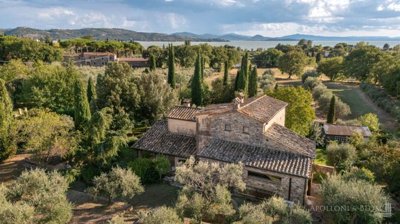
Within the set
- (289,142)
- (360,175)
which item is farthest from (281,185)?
(360,175)

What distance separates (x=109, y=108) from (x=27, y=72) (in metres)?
29.4

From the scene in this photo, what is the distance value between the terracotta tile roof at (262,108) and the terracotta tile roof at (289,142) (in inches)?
47.4

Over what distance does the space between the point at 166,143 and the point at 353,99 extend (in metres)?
49.3

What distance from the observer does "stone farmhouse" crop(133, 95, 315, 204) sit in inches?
788

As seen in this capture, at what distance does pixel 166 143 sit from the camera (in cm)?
2566

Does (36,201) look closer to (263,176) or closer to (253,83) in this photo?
(263,176)

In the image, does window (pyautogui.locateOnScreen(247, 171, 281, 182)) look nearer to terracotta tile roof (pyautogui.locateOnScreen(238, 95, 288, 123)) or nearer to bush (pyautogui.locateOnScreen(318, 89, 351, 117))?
terracotta tile roof (pyautogui.locateOnScreen(238, 95, 288, 123))

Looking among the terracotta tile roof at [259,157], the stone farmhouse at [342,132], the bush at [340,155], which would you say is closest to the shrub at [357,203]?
the terracotta tile roof at [259,157]

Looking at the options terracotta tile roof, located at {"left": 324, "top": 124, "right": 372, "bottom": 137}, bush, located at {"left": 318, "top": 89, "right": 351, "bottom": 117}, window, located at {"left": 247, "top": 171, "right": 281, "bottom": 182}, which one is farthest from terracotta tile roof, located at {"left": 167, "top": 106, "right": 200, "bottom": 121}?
bush, located at {"left": 318, "top": 89, "right": 351, "bottom": 117}

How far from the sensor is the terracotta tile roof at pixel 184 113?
85.8 ft

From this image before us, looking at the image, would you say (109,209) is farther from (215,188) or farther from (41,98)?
(41,98)

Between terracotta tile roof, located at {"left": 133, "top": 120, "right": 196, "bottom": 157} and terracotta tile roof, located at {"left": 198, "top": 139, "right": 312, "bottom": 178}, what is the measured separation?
7.54ft

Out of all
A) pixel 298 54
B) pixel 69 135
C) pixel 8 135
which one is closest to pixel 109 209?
pixel 69 135

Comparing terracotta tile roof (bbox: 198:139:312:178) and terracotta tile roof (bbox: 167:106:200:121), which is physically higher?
terracotta tile roof (bbox: 167:106:200:121)
